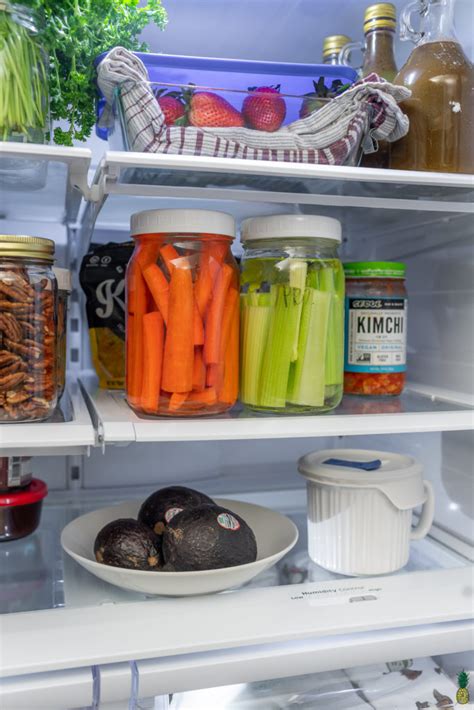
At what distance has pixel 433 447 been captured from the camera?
50.1 inches

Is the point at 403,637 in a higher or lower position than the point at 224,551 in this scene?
lower

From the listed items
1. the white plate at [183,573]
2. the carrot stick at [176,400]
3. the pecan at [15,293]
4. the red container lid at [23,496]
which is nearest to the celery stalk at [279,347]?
the carrot stick at [176,400]

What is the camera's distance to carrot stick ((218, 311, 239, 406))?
0.93 metres

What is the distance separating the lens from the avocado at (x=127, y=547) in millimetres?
902

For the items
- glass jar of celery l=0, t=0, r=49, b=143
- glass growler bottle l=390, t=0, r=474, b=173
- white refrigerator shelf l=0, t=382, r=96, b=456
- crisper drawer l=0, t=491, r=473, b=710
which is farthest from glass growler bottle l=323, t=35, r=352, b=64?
crisper drawer l=0, t=491, r=473, b=710

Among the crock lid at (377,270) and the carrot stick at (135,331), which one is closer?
the carrot stick at (135,331)

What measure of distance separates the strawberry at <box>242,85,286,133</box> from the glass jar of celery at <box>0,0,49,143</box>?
0.26 metres

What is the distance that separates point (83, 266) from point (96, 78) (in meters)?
0.36

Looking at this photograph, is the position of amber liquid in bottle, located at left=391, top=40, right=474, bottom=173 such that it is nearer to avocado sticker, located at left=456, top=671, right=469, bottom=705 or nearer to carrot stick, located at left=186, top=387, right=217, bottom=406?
carrot stick, located at left=186, top=387, right=217, bottom=406

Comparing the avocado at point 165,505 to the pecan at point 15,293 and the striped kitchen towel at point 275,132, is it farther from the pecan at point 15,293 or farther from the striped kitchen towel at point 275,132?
the striped kitchen towel at point 275,132

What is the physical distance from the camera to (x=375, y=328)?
3.43 feet

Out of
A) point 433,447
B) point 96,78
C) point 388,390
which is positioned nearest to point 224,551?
point 388,390

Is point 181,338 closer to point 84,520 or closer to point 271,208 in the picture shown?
point 84,520

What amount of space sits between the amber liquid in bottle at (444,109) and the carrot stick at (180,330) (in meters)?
0.40
